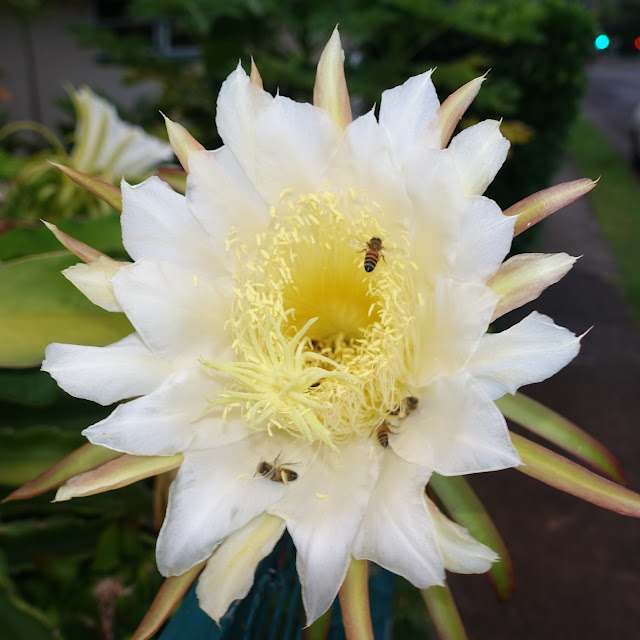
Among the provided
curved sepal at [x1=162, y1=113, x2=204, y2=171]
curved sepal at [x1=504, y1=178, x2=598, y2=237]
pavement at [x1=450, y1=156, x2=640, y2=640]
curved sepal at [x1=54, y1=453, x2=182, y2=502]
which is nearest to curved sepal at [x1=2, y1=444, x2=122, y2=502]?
curved sepal at [x1=54, y1=453, x2=182, y2=502]

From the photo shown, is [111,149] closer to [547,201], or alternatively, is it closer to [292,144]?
[292,144]

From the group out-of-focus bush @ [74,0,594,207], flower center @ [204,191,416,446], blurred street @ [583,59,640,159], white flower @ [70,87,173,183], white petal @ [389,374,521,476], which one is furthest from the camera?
blurred street @ [583,59,640,159]

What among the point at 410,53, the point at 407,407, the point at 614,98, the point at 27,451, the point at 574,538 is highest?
the point at 614,98

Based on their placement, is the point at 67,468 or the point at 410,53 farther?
the point at 410,53

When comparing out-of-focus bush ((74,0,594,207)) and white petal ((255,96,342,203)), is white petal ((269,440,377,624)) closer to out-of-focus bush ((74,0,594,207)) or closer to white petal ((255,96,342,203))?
white petal ((255,96,342,203))

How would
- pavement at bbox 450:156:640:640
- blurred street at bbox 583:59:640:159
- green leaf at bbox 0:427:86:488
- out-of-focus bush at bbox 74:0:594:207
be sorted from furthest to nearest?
blurred street at bbox 583:59:640:159 → out-of-focus bush at bbox 74:0:594:207 → pavement at bbox 450:156:640:640 → green leaf at bbox 0:427:86:488

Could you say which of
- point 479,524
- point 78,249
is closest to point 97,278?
point 78,249

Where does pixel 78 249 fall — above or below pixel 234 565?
above
